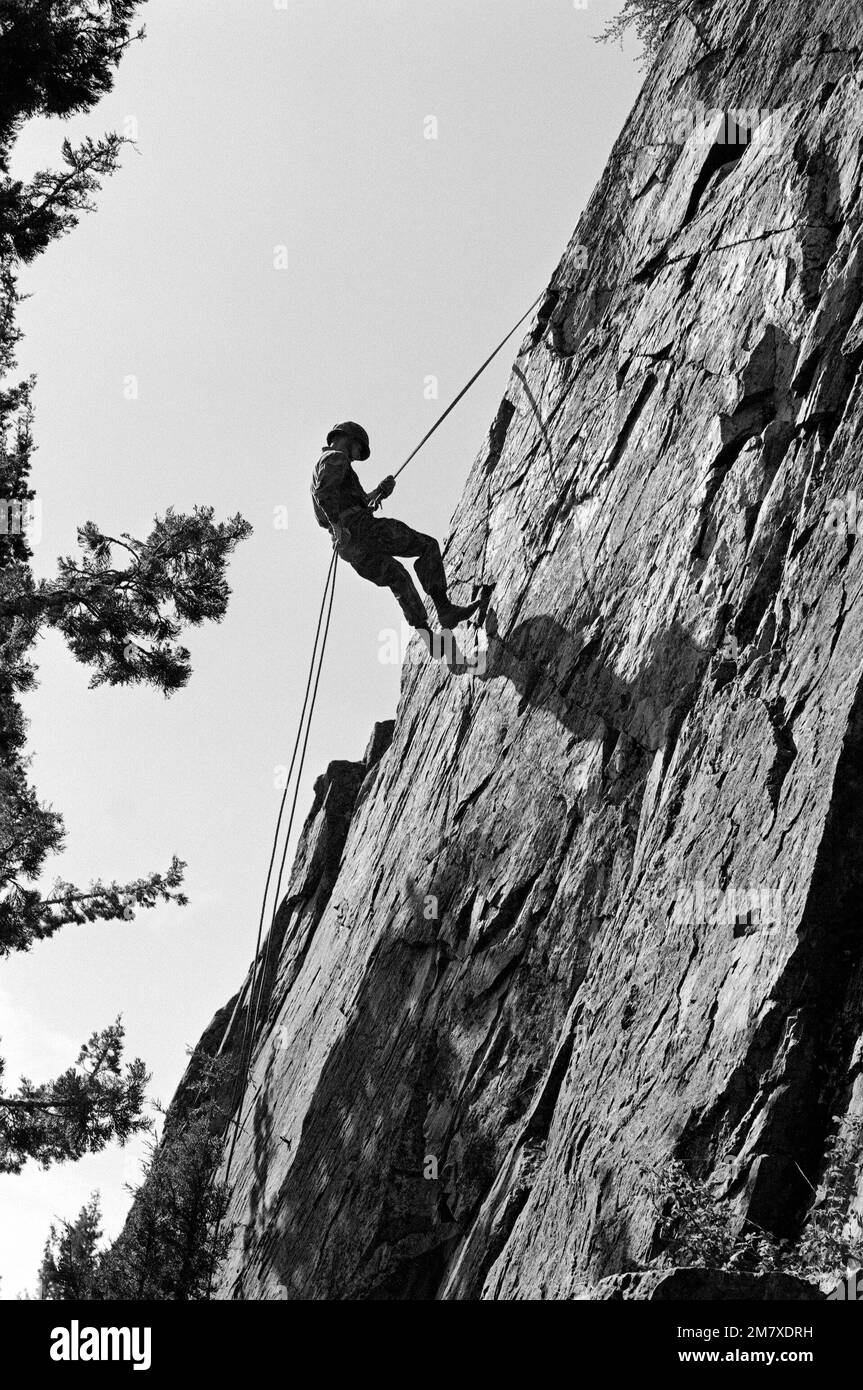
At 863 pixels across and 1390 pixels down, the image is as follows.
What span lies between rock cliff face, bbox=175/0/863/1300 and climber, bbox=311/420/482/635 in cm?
69

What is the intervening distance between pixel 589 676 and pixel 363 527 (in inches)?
137

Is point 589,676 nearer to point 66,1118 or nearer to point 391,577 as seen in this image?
point 391,577

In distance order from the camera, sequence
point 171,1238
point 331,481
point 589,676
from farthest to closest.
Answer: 1. point 331,481
2. point 589,676
3. point 171,1238

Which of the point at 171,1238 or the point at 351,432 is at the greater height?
the point at 351,432

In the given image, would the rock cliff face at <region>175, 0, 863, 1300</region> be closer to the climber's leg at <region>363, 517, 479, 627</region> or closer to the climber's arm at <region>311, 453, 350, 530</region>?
the climber's leg at <region>363, 517, 479, 627</region>

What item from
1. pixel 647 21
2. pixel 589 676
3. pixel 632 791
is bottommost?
pixel 632 791

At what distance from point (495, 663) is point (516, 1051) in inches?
163

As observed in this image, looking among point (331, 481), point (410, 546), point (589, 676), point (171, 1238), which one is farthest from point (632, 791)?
point (171, 1238)

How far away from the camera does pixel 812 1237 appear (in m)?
6.32

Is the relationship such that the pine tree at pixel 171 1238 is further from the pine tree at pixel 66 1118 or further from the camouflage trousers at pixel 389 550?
the camouflage trousers at pixel 389 550

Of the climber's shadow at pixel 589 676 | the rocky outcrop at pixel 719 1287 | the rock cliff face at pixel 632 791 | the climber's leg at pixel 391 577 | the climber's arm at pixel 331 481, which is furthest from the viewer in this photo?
the climber's leg at pixel 391 577

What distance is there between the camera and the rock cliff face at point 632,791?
296 inches

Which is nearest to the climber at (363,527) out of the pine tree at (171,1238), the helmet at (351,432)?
the helmet at (351,432)

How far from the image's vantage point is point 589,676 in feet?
36.3
